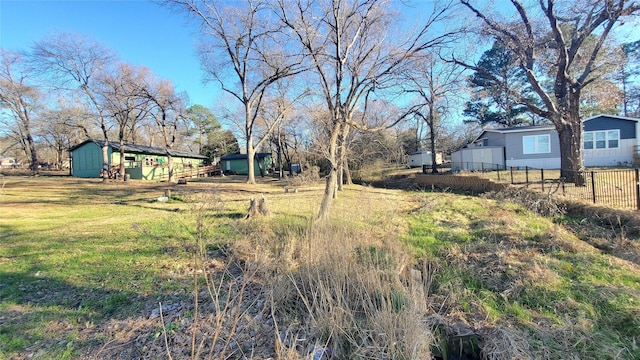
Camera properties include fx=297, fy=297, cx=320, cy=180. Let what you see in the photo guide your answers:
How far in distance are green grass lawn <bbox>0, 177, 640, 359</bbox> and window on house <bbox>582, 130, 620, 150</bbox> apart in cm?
1900

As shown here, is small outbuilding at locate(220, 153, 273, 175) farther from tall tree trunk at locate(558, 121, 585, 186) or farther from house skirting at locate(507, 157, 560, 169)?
tall tree trunk at locate(558, 121, 585, 186)

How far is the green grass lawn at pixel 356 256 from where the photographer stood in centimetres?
314

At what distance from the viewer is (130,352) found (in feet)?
9.65

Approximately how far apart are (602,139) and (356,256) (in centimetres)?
2708

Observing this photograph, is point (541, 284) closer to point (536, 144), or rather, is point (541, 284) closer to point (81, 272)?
point (81, 272)

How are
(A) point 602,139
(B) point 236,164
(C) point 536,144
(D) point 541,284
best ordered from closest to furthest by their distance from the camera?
(D) point 541,284, (A) point 602,139, (C) point 536,144, (B) point 236,164

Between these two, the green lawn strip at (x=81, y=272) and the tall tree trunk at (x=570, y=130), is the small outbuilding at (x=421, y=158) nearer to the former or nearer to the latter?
the tall tree trunk at (x=570, y=130)

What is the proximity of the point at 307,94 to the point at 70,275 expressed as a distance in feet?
53.1

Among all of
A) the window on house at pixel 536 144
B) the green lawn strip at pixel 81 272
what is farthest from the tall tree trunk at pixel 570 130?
the green lawn strip at pixel 81 272

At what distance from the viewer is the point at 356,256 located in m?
3.93

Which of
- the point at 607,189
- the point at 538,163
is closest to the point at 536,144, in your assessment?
the point at 538,163

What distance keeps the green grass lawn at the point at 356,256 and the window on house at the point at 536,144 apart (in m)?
17.2

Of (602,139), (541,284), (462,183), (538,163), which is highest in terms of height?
(602,139)

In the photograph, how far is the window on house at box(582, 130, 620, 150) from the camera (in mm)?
21312
